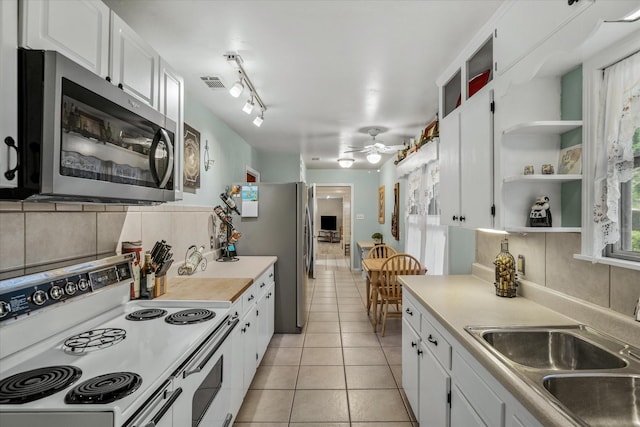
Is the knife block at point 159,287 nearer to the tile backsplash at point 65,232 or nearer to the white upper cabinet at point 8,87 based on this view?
the tile backsplash at point 65,232

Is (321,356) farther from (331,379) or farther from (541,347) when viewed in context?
(541,347)

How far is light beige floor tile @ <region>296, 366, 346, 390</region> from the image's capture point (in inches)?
103

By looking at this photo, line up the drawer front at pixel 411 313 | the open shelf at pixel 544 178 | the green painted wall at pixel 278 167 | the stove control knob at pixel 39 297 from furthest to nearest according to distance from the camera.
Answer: the green painted wall at pixel 278 167 → the drawer front at pixel 411 313 → the open shelf at pixel 544 178 → the stove control knob at pixel 39 297

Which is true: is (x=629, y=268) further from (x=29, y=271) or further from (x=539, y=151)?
(x=29, y=271)

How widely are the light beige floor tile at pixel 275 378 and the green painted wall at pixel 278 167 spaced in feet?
12.4

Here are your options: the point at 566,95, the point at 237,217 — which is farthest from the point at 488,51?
the point at 237,217

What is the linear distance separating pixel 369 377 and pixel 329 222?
1068 centimetres

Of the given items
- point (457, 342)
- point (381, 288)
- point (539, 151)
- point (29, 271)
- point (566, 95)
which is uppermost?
point (566, 95)

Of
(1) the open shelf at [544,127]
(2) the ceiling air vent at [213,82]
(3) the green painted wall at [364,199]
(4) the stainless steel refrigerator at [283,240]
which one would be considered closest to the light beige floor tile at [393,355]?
(4) the stainless steel refrigerator at [283,240]

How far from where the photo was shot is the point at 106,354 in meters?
1.18

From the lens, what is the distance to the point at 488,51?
206cm

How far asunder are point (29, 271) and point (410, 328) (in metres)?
2.04

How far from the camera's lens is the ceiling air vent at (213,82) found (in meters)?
2.61

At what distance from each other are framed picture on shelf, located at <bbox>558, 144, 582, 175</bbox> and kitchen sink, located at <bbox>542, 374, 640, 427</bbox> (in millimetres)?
885
